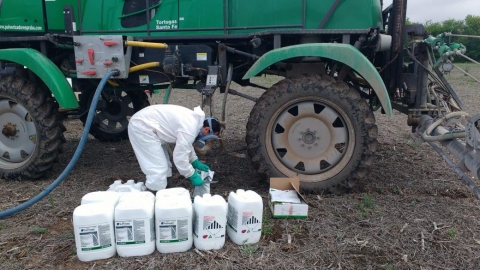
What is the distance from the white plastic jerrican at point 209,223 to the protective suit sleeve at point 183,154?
2.23 feet

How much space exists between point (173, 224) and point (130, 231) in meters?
0.34

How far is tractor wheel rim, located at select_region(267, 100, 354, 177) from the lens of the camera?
451 cm

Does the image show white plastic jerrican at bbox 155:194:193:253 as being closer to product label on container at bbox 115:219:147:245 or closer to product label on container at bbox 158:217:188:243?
product label on container at bbox 158:217:188:243

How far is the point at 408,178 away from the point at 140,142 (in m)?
3.31

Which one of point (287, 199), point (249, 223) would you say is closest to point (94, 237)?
point (249, 223)

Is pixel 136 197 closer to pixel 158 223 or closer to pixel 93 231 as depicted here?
pixel 158 223

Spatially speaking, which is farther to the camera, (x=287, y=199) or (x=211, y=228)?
(x=287, y=199)

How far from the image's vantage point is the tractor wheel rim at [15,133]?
5.27m

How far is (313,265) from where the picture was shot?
3230mm

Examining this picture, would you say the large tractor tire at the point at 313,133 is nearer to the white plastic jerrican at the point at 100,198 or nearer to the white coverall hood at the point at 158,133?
the white coverall hood at the point at 158,133

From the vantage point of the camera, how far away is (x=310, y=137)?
459 cm

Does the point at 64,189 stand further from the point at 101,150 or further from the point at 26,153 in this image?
the point at 101,150

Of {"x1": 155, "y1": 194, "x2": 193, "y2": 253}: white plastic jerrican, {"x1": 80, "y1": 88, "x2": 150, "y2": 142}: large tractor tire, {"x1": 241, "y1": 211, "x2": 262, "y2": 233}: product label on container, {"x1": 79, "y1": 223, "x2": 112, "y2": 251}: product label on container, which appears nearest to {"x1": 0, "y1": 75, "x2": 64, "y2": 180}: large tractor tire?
{"x1": 80, "y1": 88, "x2": 150, "y2": 142}: large tractor tire

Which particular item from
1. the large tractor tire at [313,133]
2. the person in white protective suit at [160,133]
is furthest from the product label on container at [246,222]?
the large tractor tire at [313,133]
